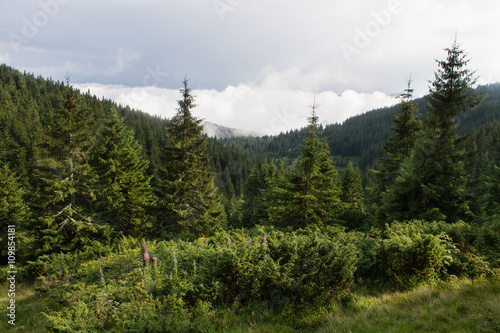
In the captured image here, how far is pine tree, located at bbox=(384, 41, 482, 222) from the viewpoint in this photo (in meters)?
11.2

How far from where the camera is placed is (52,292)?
5.28 meters

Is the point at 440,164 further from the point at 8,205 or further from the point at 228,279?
the point at 8,205

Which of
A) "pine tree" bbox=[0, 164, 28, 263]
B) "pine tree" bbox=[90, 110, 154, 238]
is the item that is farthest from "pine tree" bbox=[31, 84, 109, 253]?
"pine tree" bbox=[0, 164, 28, 263]

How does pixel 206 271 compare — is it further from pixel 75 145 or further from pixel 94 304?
pixel 75 145

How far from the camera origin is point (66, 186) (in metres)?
13.4

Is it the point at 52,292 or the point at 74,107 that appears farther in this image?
the point at 74,107

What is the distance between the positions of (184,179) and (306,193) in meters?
8.81


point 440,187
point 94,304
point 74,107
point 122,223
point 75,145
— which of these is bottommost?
point 122,223

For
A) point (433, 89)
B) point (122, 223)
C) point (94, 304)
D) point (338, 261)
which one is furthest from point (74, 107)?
point (433, 89)

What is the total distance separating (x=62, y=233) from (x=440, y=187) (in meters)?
21.0

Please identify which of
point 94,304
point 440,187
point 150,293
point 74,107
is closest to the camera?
point 94,304

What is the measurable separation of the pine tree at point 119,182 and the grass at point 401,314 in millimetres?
13113

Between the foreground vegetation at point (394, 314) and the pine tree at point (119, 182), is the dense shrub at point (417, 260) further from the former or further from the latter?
the pine tree at point (119, 182)

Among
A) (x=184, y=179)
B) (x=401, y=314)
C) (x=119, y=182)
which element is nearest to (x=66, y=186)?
(x=119, y=182)
